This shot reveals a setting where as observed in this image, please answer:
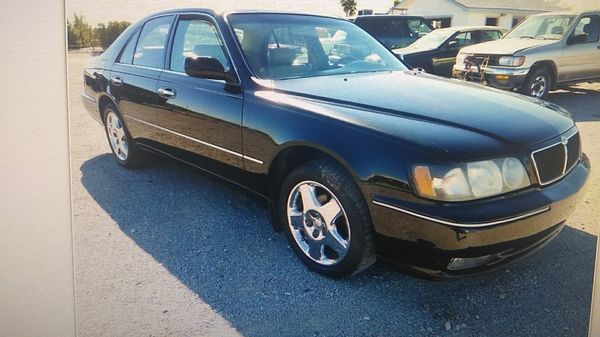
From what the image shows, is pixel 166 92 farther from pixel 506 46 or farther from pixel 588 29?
pixel 588 29

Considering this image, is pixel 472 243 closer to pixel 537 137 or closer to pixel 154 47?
pixel 537 137

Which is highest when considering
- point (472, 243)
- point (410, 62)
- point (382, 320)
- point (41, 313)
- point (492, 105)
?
point (410, 62)

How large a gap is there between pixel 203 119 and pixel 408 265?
1.21 metres

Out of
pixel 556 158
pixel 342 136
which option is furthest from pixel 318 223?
pixel 556 158

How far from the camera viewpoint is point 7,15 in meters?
1.59

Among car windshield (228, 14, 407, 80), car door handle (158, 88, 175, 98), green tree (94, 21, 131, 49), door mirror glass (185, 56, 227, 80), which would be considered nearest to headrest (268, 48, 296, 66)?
car windshield (228, 14, 407, 80)

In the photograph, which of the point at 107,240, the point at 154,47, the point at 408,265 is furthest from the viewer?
the point at 154,47

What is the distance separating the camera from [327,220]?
171cm

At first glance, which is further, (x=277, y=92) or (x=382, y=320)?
(x=277, y=92)

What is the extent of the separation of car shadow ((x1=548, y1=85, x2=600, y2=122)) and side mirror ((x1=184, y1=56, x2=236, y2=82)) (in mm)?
1472

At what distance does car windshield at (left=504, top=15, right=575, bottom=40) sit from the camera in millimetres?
1688

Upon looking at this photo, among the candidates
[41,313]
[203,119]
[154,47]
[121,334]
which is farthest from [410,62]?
[41,313]

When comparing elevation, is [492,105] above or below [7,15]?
below

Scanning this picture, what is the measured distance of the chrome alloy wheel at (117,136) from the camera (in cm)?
220
